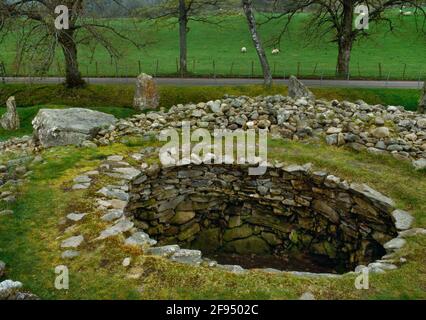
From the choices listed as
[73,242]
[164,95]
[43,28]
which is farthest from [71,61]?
[73,242]

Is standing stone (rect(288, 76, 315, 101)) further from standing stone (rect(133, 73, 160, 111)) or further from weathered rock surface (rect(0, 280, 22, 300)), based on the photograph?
weathered rock surface (rect(0, 280, 22, 300))

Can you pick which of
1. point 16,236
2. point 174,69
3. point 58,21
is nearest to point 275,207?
point 16,236

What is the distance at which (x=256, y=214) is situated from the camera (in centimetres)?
1232

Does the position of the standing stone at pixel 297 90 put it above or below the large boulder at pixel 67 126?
above

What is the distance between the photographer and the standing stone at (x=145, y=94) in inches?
987

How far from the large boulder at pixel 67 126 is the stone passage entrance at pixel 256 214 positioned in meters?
3.55

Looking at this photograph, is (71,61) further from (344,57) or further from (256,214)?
(344,57)

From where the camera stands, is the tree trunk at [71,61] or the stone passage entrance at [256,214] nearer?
the stone passage entrance at [256,214]

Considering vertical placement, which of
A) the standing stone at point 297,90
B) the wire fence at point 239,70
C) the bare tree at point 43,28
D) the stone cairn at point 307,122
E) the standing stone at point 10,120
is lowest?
the standing stone at point 10,120

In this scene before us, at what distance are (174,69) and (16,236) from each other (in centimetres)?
3384

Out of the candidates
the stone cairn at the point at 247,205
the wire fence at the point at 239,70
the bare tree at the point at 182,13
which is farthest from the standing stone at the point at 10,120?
the bare tree at the point at 182,13

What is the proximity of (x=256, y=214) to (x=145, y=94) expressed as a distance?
1482cm

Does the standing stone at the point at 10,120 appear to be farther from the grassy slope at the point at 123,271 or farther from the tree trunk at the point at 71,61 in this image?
the grassy slope at the point at 123,271
